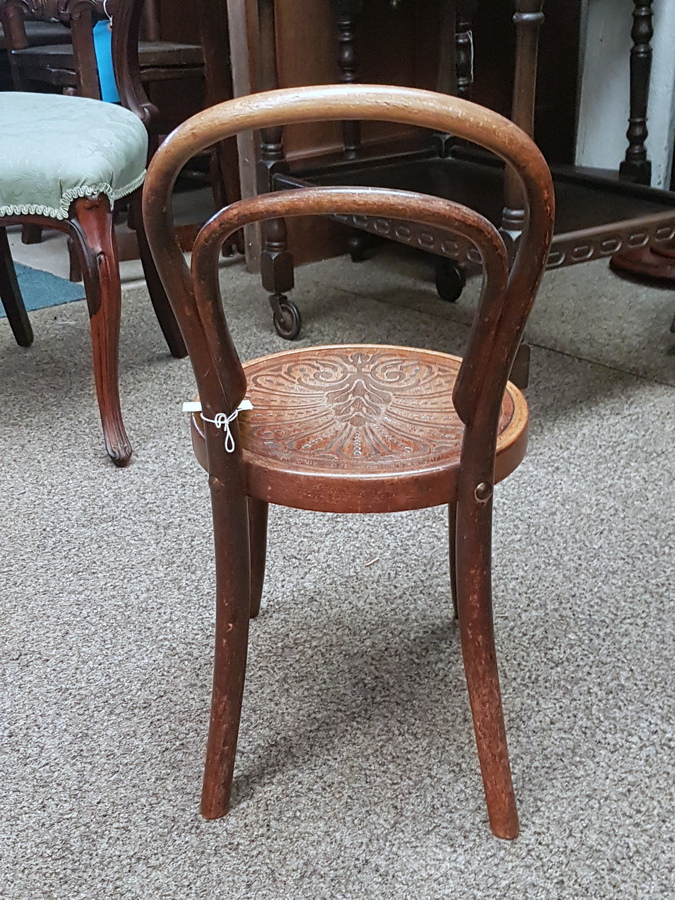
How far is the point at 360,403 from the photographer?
0.91m

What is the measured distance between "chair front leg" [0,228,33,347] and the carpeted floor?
13.8 inches

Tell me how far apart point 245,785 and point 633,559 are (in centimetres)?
65

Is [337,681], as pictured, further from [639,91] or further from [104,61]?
[104,61]

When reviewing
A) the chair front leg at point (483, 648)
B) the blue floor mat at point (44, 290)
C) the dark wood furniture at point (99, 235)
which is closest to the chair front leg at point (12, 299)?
the blue floor mat at point (44, 290)

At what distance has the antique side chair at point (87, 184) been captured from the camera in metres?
1.44

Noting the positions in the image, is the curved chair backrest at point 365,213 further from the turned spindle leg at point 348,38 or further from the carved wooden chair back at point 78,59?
the turned spindle leg at point 348,38

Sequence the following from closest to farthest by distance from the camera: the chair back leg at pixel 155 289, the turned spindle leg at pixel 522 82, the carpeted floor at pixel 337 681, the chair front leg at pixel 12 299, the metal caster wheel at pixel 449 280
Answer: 1. the carpeted floor at pixel 337 681
2. the turned spindle leg at pixel 522 82
3. the chair back leg at pixel 155 289
4. the chair front leg at pixel 12 299
5. the metal caster wheel at pixel 449 280

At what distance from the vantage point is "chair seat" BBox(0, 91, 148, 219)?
1431mm

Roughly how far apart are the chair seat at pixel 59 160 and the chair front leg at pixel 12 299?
15.5 inches

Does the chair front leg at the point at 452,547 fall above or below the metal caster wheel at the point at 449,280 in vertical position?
above

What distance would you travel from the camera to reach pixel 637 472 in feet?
4.94

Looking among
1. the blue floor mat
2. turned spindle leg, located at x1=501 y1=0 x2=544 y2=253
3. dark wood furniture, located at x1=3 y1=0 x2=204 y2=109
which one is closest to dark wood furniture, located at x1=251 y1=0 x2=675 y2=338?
turned spindle leg, located at x1=501 y1=0 x2=544 y2=253

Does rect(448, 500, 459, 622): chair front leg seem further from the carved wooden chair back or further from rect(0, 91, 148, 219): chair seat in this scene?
the carved wooden chair back

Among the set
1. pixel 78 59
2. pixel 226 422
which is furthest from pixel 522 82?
pixel 78 59
